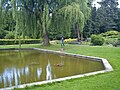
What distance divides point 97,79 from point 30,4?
49.1ft

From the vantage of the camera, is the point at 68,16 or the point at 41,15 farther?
the point at 41,15

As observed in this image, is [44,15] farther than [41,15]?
No

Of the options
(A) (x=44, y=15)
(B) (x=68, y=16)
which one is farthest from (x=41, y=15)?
(B) (x=68, y=16)

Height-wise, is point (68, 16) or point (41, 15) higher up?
point (41, 15)

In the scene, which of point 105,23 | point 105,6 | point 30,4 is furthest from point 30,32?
point 105,6

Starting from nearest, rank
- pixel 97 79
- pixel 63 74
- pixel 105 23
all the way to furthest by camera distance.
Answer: pixel 97 79 < pixel 63 74 < pixel 105 23

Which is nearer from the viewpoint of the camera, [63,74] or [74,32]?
[63,74]

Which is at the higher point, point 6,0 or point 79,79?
point 6,0

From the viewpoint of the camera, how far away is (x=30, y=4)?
67.4 ft

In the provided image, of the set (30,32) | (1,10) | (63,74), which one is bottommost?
(63,74)

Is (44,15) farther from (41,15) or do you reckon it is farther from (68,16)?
(68,16)

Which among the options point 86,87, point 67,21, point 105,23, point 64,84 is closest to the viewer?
point 86,87

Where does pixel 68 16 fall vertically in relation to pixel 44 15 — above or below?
below

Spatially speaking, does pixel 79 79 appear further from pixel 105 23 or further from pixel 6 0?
pixel 105 23
